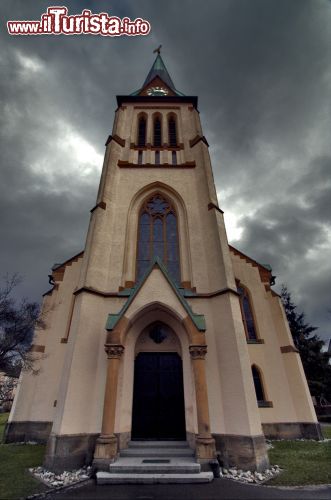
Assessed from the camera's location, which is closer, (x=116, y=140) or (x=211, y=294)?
(x=211, y=294)

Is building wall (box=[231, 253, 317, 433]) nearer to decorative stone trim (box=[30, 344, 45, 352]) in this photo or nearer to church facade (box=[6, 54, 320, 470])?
church facade (box=[6, 54, 320, 470])

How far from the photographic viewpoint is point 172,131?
19.0 meters

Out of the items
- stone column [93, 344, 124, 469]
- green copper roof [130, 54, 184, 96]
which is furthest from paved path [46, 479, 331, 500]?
green copper roof [130, 54, 184, 96]

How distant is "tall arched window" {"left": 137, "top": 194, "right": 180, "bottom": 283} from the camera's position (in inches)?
482

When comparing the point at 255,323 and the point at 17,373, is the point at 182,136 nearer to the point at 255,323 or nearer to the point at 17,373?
the point at 255,323

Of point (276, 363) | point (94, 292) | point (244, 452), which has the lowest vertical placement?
point (244, 452)

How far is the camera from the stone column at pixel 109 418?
278 inches

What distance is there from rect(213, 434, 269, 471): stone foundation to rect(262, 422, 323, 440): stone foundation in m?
5.12

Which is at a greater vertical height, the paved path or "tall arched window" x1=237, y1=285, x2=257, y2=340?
"tall arched window" x1=237, y1=285, x2=257, y2=340

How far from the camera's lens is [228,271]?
10562mm

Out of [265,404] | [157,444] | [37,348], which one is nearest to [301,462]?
[157,444]

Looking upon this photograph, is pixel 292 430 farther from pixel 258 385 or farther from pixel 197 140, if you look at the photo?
pixel 197 140

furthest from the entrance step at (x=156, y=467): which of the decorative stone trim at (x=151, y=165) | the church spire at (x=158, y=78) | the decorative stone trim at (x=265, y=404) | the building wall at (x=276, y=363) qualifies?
the church spire at (x=158, y=78)

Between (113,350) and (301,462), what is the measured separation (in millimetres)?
6649
